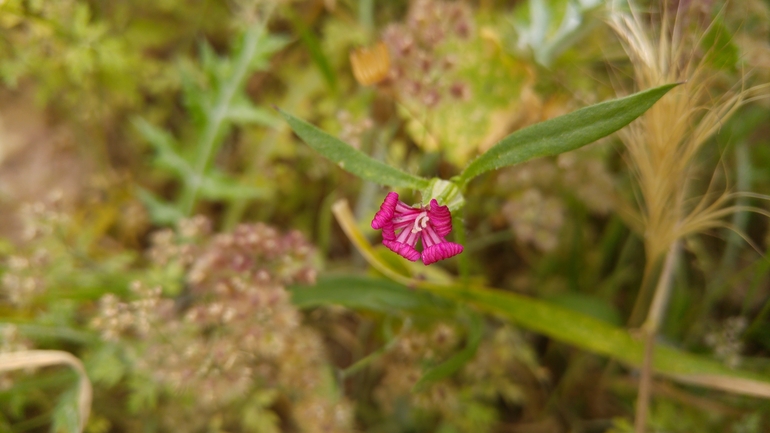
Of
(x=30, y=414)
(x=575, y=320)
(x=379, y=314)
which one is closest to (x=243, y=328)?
(x=379, y=314)

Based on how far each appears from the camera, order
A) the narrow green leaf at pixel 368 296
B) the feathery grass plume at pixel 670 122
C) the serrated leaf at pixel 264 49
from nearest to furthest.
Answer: the feathery grass plume at pixel 670 122 → the narrow green leaf at pixel 368 296 → the serrated leaf at pixel 264 49

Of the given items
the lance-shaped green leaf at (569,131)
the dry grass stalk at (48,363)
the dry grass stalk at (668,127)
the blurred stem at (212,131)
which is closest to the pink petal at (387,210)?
the lance-shaped green leaf at (569,131)

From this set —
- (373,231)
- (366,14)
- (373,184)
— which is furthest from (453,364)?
(366,14)

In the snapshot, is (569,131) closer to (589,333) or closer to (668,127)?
(668,127)

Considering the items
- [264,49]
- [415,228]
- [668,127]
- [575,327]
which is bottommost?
[575,327]

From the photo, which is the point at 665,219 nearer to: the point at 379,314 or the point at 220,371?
the point at 379,314

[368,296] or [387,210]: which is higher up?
[387,210]

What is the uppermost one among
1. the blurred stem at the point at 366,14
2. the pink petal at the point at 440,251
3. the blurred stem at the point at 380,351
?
the blurred stem at the point at 366,14

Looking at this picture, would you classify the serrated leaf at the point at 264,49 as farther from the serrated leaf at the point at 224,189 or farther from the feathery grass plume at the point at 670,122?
the feathery grass plume at the point at 670,122
